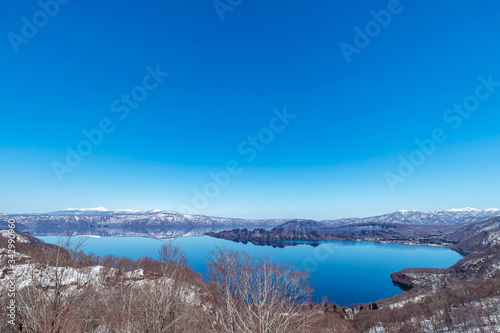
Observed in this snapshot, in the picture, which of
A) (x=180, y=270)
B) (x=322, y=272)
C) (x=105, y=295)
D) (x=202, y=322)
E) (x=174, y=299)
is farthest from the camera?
(x=322, y=272)

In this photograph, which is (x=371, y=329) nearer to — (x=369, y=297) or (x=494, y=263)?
(x=369, y=297)

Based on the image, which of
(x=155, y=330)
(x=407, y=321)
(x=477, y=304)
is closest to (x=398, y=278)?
(x=477, y=304)

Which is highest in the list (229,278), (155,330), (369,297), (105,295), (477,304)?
(229,278)

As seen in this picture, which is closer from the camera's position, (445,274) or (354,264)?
(445,274)

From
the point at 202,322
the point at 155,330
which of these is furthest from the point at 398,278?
the point at 155,330

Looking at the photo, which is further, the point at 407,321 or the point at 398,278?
the point at 398,278

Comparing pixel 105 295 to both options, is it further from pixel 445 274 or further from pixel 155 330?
pixel 445 274

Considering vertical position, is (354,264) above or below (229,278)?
below

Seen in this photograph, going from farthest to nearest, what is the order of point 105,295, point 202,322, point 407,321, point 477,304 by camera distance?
point 477,304 < point 407,321 < point 105,295 < point 202,322

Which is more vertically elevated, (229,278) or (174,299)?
(229,278)
